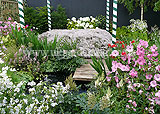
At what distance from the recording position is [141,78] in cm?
200

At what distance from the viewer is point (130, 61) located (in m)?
2.23

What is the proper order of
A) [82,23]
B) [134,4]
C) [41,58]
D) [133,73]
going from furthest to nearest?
1. [134,4]
2. [82,23]
3. [41,58]
4. [133,73]

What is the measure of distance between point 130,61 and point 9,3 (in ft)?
18.4

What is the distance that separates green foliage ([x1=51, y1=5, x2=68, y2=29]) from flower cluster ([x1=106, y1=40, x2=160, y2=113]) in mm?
5716

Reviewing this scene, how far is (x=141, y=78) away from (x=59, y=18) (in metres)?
6.13

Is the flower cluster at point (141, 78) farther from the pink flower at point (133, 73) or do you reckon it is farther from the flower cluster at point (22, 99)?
the flower cluster at point (22, 99)

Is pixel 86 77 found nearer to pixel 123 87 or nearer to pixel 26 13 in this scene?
pixel 123 87

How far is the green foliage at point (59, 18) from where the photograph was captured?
24.5 ft

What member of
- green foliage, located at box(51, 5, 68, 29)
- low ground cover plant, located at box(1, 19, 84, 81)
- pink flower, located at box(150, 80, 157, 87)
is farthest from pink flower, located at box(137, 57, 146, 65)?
green foliage, located at box(51, 5, 68, 29)

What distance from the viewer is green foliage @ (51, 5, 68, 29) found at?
748 cm

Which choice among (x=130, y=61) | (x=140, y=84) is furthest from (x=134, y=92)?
(x=130, y=61)

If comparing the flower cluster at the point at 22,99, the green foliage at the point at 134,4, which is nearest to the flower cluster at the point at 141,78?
the flower cluster at the point at 22,99

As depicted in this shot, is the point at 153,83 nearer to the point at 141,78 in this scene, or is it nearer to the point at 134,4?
the point at 141,78

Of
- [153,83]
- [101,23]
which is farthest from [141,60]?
[101,23]
